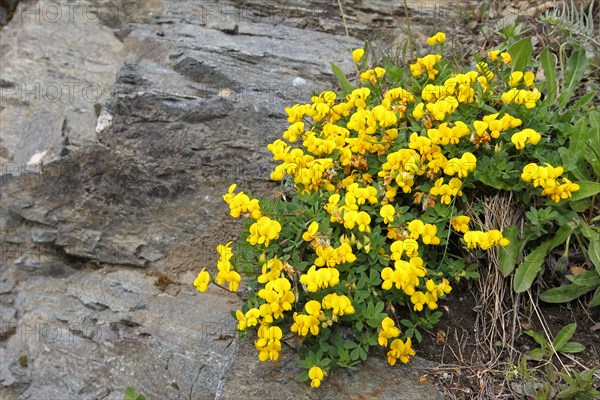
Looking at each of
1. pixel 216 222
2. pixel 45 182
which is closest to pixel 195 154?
pixel 216 222

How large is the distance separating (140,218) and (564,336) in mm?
2804

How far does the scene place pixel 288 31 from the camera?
5398 mm

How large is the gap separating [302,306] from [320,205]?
0.53 meters

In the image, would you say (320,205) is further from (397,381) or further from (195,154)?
(195,154)

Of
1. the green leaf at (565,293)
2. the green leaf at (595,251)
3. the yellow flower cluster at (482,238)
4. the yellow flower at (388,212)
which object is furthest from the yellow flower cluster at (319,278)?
the green leaf at (595,251)

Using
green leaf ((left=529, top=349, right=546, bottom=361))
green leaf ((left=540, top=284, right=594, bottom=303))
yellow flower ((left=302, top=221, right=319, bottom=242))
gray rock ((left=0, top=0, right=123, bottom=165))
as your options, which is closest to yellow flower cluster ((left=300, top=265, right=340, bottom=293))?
yellow flower ((left=302, top=221, right=319, bottom=242))

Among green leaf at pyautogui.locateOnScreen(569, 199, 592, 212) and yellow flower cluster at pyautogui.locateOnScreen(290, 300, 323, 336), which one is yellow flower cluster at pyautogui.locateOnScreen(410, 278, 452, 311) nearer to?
yellow flower cluster at pyautogui.locateOnScreen(290, 300, 323, 336)

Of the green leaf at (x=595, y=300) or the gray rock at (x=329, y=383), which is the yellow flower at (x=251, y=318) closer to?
the gray rock at (x=329, y=383)

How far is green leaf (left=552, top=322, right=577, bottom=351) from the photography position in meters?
2.91

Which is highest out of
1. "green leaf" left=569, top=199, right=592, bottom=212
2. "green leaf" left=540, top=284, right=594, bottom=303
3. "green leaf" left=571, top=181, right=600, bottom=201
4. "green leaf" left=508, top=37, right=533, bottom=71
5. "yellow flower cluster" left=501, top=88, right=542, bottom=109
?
"green leaf" left=508, top=37, right=533, bottom=71

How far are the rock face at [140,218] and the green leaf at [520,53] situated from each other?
1506 mm

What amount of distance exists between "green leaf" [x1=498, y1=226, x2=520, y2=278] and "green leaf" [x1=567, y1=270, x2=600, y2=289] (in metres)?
0.28

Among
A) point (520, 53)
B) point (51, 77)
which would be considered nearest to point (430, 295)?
point (520, 53)

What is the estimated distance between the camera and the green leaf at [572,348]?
2894 millimetres
